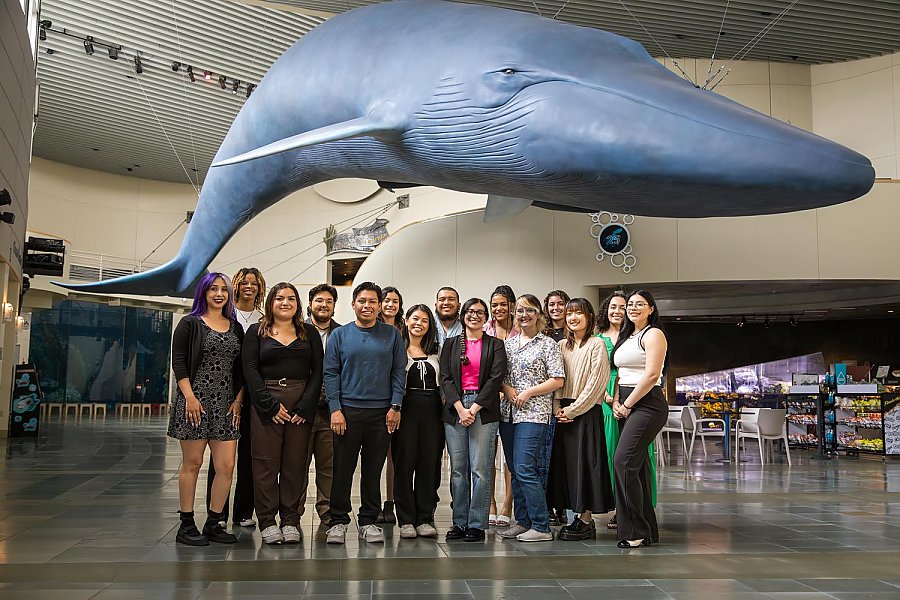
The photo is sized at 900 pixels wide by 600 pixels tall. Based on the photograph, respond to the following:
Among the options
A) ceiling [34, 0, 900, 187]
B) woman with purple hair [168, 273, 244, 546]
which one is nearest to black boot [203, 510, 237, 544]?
woman with purple hair [168, 273, 244, 546]

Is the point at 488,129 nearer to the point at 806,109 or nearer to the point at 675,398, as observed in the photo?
the point at 806,109

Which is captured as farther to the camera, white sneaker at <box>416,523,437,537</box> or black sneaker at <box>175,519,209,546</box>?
white sneaker at <box>416,523,437,537</box>

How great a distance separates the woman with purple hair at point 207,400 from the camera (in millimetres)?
4094

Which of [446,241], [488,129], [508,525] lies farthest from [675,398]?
[488,129]

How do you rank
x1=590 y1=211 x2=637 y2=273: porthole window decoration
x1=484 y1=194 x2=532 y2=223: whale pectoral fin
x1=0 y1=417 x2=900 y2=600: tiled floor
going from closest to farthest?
x1=0 y1=417 x2=900 y2=600: tiled floor, x1=484 y1=194 x2=532 y2=223: whale pectoral fin, x1=590 y1=211 x2=637 y2=273: porthole window decoration

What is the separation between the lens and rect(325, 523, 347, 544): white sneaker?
417cm

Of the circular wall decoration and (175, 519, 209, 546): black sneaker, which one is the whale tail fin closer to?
(175, 519, 209, 546): black sneaker

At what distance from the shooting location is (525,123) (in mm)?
2748

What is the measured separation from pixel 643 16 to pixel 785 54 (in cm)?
283

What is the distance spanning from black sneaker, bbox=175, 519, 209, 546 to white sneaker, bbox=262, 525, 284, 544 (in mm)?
303

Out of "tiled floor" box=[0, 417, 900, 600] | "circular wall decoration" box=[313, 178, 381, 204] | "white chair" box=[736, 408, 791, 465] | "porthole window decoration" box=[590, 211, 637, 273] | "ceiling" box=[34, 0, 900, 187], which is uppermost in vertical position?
"ceiling" box=[34, 0, 900, 187]

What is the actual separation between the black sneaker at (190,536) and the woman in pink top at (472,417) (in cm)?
134

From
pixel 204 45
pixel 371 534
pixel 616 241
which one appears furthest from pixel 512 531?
pixel 204 45

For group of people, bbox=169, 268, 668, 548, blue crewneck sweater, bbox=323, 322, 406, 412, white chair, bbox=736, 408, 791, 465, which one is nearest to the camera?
group of people, bbox=169, 268, 668, 548
